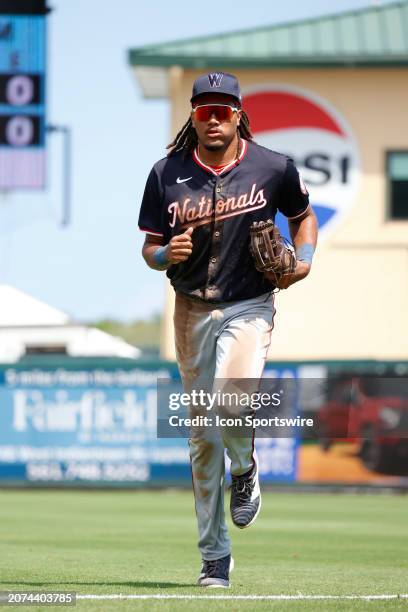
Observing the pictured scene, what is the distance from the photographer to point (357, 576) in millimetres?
7445

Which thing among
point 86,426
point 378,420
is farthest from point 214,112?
point 86,426

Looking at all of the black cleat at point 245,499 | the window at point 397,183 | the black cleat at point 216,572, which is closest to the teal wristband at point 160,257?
the black cleat at point 245,499

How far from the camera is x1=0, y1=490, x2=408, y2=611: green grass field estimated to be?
6336 mm

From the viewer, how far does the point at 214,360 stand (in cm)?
652

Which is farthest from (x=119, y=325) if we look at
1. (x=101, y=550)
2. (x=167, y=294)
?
Answer: (x=101, y=550)

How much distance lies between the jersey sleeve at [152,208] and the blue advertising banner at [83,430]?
1312 centimetres

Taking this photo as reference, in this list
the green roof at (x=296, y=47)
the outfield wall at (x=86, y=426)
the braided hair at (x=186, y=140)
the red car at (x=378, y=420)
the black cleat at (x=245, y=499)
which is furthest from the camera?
the green roof at (x=296, y=47)

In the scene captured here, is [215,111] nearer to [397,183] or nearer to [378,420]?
[378,420]

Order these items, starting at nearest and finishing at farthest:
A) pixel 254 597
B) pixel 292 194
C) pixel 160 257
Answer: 1. pixel 254 597
2. pixel 160 257
3. pixel 292 194

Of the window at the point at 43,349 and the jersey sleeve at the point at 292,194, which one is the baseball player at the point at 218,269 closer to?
the jersey sleeve at the point at 292,194

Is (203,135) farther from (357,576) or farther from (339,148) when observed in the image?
(339,148)

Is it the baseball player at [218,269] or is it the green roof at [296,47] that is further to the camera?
the green roof at [296,47]

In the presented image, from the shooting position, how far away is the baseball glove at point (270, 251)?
247 inches

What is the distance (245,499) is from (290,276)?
0.99 metres
